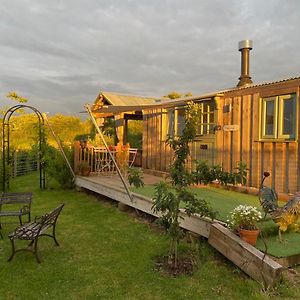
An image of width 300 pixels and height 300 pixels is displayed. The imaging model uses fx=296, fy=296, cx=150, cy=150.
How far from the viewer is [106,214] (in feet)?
25.0

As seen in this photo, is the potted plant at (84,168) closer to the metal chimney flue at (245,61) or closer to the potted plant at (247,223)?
the metal chimney flue at (245,61)

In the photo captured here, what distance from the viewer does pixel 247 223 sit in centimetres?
430

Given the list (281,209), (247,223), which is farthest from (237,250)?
(281,209)

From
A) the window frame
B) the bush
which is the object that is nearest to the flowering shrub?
the window frame

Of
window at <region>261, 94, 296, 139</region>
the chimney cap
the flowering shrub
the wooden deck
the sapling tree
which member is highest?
the chimney cap

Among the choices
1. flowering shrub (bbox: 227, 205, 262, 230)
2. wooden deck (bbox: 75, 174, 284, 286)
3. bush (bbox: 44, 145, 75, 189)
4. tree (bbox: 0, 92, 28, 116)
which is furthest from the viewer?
tree (bbox: 0, 92, 28, 116)

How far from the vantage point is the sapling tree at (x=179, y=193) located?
413 cm

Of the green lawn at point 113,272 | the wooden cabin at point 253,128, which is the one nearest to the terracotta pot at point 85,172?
the wooden cabin at point 253,128

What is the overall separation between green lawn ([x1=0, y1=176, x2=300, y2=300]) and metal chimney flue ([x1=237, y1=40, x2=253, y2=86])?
233 inches

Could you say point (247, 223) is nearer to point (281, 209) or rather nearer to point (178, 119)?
point (281, 209)

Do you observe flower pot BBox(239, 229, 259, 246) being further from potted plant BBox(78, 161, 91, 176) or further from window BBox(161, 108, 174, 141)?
potted plant BBox(78, 161, 91, 176)

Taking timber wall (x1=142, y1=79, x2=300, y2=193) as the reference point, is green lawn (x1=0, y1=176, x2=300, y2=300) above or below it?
below

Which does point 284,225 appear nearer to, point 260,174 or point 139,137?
point 260,174

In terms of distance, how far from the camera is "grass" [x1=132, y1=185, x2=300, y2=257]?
4230mm
